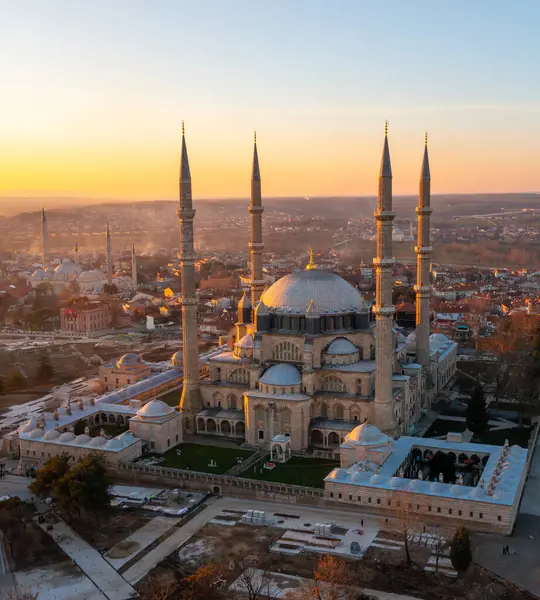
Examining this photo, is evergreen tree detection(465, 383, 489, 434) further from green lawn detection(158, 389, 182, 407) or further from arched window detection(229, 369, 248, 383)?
green lawn detection(158, 389, 182, 407)

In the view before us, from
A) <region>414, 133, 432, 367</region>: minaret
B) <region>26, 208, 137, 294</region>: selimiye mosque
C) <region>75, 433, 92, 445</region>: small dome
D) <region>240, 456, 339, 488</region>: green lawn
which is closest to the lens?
<region>240, 456, 339, 488</region>: green lawn

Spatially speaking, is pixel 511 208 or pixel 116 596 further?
pixel 511 208

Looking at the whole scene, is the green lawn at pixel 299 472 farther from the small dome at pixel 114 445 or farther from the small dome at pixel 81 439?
the small dome at pixel 81 439

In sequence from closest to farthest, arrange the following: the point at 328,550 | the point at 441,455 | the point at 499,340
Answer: the point at 328,550, the point at 441,455, the point at 499,340

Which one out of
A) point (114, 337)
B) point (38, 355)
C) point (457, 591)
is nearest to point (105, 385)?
point (38, 355)

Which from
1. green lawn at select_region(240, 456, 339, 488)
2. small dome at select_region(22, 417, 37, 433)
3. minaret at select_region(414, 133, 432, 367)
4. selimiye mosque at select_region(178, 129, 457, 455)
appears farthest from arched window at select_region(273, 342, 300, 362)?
small dome at select_region(22, 417, 37, 433)

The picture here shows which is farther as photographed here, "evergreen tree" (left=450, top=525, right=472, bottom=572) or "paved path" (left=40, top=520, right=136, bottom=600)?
"paved path" (left=40, top=520, right=136, bottom=600)

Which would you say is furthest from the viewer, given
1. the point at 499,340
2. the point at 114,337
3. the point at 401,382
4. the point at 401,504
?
the point at 114,337

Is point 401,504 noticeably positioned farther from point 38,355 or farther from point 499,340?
point 38,355
